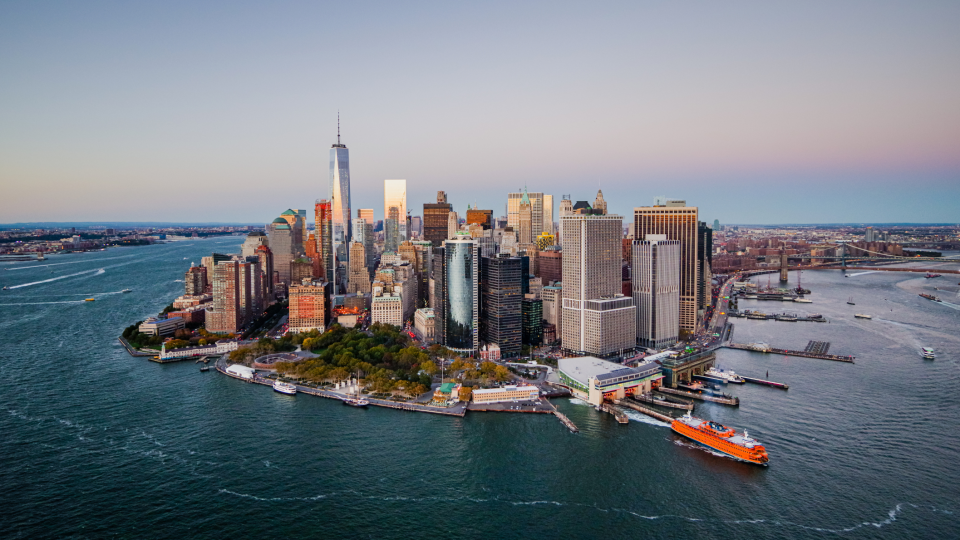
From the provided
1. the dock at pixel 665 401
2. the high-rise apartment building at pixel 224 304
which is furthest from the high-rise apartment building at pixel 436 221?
the dock at pixel 665 401

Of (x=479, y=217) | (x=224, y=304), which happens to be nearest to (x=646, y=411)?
(x=224, y=304)

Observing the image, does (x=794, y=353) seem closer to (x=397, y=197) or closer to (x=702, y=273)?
(x=702, y=273)

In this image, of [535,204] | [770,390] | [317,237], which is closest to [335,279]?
[317,237]

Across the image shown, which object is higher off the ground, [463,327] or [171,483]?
[463,327]

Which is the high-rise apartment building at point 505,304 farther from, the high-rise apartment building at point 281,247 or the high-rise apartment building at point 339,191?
the high-rise apartment building at point 281,247

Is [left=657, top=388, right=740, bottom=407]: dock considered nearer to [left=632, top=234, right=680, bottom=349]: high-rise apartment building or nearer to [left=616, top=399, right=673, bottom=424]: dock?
[left=616, top=399, right=673, bottom=424]: dock

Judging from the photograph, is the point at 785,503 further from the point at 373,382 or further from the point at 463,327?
the point at 463,327

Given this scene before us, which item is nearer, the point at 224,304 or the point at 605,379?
the point at 605,379
